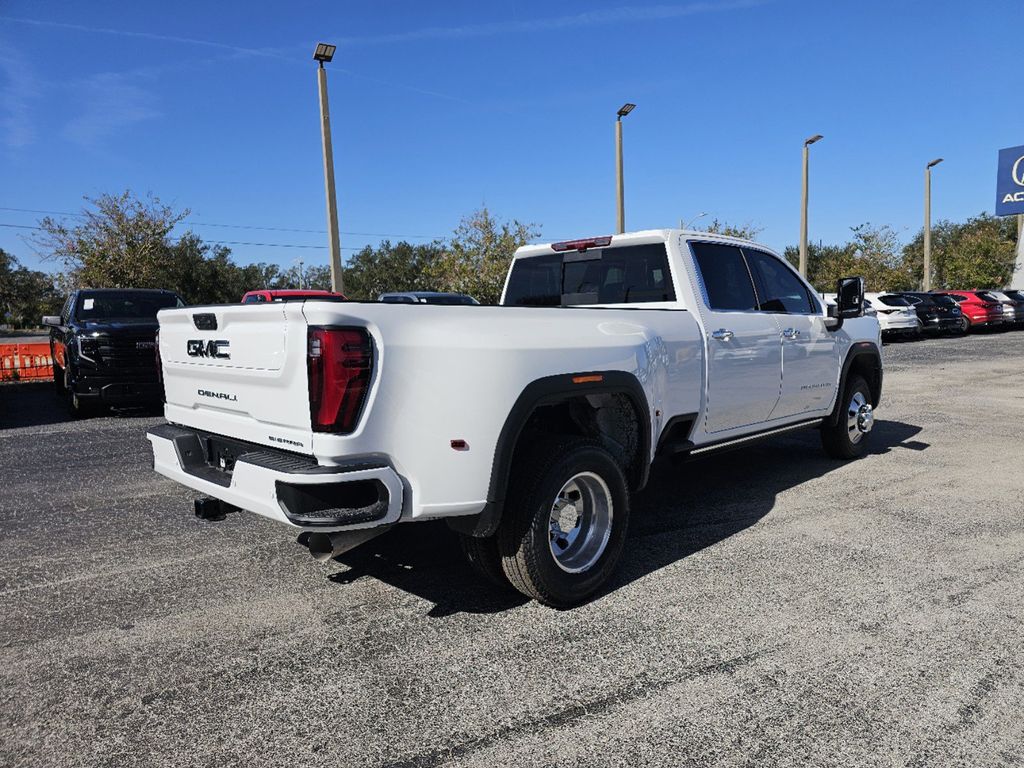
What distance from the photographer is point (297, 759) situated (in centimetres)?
249

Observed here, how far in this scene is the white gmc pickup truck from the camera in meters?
2.93

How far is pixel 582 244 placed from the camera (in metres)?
5.39

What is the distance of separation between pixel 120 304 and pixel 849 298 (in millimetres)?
10423

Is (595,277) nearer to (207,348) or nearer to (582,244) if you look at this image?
(582,244)

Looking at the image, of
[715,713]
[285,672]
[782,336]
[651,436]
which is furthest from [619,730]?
[782,336]

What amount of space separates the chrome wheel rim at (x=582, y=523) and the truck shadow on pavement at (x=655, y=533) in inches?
9.4

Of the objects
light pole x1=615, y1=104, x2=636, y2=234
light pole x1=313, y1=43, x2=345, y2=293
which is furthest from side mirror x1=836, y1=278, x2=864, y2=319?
light pole x1=615, y1=104, x2=636, y2=234

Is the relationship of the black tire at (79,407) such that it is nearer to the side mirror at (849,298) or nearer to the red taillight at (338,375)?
the red taillight at (338,375)

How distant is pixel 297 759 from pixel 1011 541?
4.31 meters

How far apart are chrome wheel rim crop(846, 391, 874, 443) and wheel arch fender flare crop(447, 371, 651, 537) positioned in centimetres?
384

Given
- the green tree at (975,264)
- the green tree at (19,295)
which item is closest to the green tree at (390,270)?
the green tree at (19,295)

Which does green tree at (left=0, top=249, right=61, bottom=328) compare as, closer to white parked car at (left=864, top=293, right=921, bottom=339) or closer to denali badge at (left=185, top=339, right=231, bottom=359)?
white parked car at (left=864, top=293, right=921, bottom=339)

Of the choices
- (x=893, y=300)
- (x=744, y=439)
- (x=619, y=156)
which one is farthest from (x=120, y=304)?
(x=893, y=300)

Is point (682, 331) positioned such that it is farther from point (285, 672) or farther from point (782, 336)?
point (285, 672)
